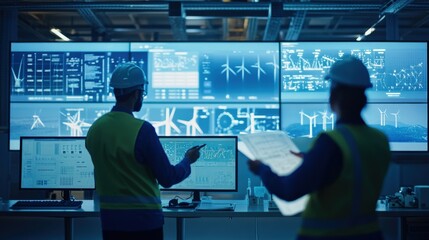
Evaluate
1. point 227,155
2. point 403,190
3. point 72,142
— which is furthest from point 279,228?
point 72,142

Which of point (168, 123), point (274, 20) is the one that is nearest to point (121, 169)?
point (168, 123)

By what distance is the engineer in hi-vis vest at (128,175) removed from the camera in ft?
6.55

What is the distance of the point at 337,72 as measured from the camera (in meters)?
1.51

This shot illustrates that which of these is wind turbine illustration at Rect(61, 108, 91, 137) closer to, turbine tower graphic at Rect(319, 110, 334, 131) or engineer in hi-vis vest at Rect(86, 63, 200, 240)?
turbine tower graphic at Rect(319, 110, 334, 131)

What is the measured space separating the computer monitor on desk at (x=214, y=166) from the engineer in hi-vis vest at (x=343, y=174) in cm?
164

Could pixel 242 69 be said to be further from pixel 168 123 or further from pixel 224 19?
pixel 224 19

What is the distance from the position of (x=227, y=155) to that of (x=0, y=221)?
167cm

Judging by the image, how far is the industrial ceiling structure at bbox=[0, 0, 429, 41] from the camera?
15.6ft

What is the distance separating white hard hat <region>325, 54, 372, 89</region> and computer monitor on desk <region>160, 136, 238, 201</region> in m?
1.71

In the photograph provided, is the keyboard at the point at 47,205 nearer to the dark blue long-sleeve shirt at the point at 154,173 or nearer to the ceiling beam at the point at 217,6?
the dark blue long-sleeve shirt at the point at 154,173

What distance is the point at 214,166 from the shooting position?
10.5 feet

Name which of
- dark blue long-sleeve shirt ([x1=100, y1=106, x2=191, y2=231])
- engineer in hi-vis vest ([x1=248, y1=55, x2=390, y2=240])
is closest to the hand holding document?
engineer in hi-vis vest ([x1=248, y1=55, x2=390, y2=240])

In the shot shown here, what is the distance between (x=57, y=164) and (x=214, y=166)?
1043 millimetres

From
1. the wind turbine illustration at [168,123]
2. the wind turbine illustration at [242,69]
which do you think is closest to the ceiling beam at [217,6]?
the wind turbine illustration at [242,69]
